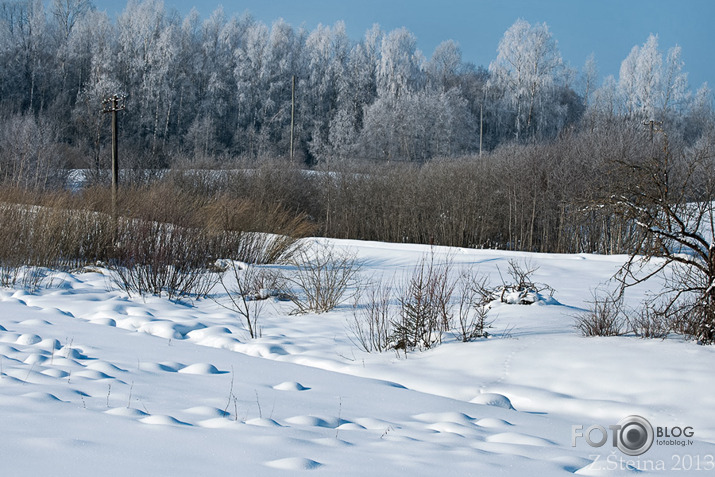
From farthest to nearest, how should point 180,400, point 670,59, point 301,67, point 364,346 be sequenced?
point 301,67 < point 670,59 < point 364,346 < point 180,400

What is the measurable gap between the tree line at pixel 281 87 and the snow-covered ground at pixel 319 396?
3626 cm

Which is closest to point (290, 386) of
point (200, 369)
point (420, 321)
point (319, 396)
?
point (319, 396)

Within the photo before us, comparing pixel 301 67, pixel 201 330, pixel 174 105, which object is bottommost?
pixel 201 330

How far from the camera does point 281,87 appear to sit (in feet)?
168

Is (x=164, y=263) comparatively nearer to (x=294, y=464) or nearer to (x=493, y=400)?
(x=493, y=400)

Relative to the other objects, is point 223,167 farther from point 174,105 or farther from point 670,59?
point 670,59

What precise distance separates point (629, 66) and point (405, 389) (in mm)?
49339

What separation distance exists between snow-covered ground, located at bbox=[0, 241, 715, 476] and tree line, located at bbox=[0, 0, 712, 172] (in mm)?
36260

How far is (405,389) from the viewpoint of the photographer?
5.28m

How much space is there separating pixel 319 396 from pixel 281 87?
160 ft

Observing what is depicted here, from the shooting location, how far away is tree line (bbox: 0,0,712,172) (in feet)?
150

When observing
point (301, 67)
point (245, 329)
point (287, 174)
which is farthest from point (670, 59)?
point (245, 329)

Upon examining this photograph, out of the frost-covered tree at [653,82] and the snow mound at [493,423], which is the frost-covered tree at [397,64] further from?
the snow mound at [493,423]

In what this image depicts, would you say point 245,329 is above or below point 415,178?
below
